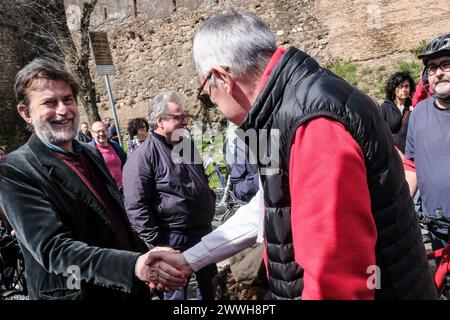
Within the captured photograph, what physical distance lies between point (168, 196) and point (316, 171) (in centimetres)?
231

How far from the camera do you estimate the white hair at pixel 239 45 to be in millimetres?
1466

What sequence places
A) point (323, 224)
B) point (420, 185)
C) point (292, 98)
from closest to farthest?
point (323, 224) → point (292, 98) → point (420, 185)

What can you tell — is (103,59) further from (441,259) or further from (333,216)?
(333,216)

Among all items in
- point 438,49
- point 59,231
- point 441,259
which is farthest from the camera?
point 438,49

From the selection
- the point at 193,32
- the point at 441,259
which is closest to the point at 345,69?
the point at 193,32

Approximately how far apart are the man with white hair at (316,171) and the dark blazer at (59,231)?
2.45ft

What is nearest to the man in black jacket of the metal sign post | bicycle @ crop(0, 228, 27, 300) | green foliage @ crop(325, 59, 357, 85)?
bicycle @ crop(0, 228, 27, 300)

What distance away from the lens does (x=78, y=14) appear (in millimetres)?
16703

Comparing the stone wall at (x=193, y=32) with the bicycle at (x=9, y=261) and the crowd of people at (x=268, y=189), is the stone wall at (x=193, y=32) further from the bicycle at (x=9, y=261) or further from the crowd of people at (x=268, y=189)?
the bicycle at (x=9, y=261)

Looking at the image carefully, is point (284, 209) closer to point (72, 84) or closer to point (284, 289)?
point (284, 289)

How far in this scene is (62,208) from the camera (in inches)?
77.8

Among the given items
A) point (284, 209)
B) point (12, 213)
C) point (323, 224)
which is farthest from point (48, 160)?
point (323, 224)

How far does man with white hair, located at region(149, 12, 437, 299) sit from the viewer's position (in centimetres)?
117
